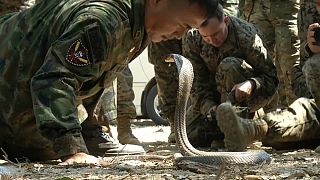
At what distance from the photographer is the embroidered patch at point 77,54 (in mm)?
3260

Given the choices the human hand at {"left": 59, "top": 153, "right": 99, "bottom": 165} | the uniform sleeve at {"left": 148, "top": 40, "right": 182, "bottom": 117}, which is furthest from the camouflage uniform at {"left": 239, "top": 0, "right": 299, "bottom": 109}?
the human hand at {"left": 59, "top": 153, "right": 99, "bottom": 165}

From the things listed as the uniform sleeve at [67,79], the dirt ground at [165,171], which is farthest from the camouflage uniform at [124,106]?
the uniform sleeve at [67,79]

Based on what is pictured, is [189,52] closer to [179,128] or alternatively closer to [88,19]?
[179,128]

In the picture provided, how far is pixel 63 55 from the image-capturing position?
3.25 m

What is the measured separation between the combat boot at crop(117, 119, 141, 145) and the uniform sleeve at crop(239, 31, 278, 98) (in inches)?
46.3

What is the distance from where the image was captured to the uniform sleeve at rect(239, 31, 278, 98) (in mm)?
5141

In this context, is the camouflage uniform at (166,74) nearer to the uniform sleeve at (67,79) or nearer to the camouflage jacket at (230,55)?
the camouflage jacket at (230,55)

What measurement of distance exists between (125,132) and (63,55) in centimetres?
278

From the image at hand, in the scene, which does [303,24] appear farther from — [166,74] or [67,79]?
[67,79]

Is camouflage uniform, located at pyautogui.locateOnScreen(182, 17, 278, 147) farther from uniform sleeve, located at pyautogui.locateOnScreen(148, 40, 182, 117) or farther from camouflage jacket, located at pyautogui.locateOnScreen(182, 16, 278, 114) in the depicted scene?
uniform sleeve, located at pyautogui.locateOnScreen(148, 40, 182, 117)

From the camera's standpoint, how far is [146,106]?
1061 cm

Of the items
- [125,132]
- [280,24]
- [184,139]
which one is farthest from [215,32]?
[280,24]

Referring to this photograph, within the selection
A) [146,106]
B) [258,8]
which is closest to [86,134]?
[258,8]

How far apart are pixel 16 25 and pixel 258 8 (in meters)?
3.78
